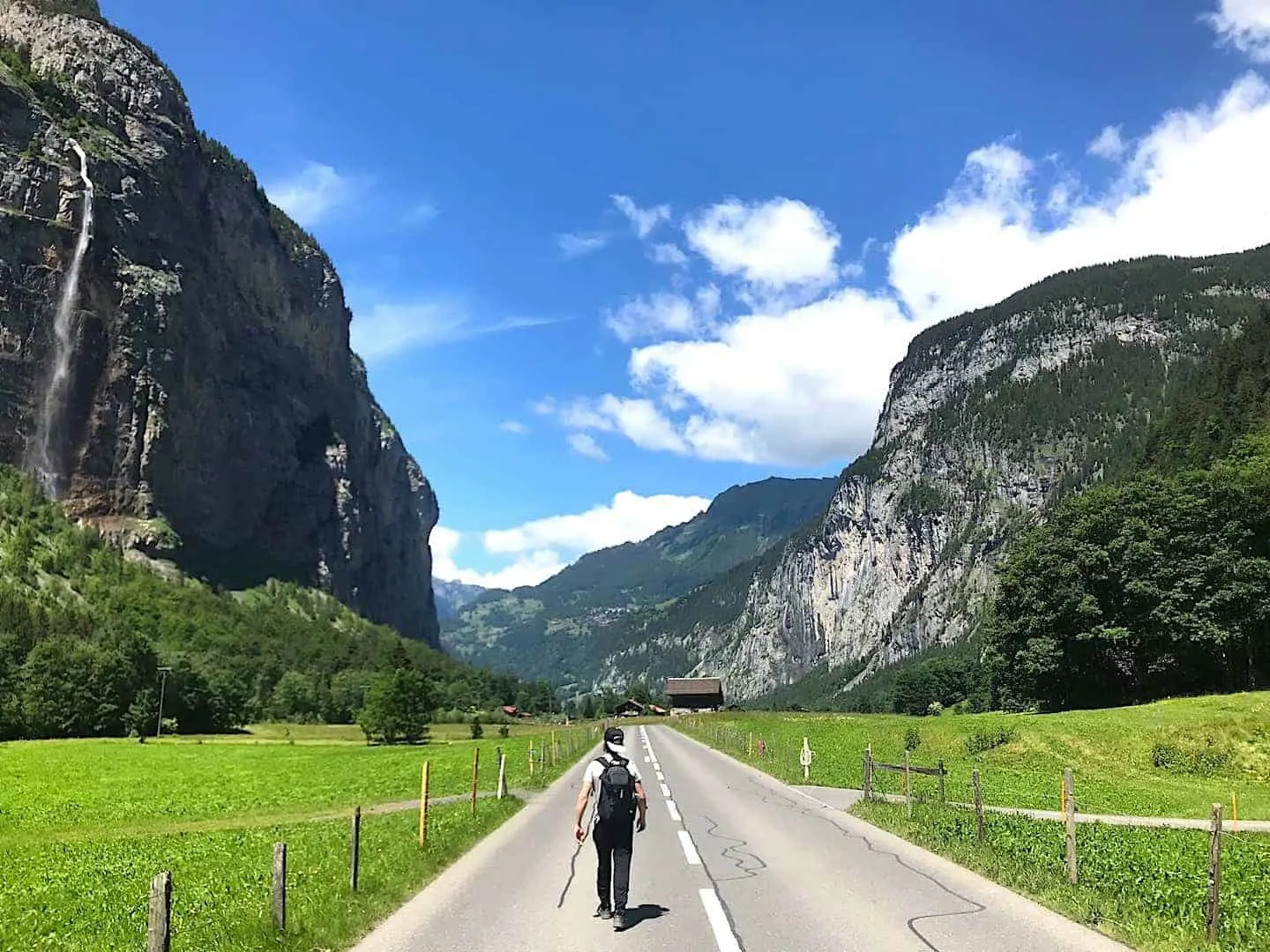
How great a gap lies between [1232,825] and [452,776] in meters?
31.1

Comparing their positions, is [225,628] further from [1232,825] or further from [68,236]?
[1232,825]

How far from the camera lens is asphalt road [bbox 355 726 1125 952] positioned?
31.6ft

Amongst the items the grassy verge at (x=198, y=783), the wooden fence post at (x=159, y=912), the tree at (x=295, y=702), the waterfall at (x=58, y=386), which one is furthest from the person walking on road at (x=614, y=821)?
the waterfall at (x=58, y=386)

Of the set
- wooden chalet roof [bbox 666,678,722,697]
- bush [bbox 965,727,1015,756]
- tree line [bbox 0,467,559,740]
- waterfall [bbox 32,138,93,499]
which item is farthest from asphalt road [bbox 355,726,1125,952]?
waterfall [bbox 32,138,93,499]

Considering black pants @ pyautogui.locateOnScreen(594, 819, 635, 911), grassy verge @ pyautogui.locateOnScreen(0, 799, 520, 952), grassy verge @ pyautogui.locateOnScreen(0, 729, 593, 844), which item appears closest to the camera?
grassy verge @ pyautogui.locateOnScreen(0, 799, 520, 952)

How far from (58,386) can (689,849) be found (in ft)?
623

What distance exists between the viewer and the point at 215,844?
69.0ft

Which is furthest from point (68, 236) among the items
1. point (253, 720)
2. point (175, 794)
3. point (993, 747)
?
point (993, 747)

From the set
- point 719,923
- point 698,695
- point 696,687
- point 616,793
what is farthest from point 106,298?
point 719,923

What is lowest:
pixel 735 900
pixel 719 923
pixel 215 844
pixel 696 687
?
pixel 696 687

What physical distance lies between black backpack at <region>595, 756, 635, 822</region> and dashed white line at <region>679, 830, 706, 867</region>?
485 cm

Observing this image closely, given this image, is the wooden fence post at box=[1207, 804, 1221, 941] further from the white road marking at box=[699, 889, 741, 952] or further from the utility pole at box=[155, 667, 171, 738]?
the utility pole at box=[155, 667, 171, 738]

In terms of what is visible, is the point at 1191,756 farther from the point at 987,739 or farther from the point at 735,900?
the point at 735,900

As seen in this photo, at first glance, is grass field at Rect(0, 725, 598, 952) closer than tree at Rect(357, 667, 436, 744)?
Yes
